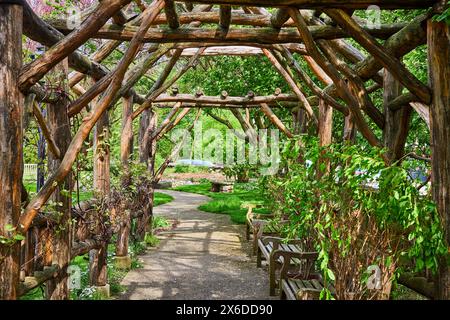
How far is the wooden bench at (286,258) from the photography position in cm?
568

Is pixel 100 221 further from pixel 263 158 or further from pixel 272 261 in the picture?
pixel 263 158

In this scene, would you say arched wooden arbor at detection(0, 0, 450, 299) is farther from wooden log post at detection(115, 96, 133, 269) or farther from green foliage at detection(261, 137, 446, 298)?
wooden log post at detection(115, 96, 133, 269)

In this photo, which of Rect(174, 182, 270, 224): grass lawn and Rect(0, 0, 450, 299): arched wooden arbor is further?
Rect(174, 182, 270, 224): grass lawn

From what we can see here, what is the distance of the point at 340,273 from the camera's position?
3.74 meters

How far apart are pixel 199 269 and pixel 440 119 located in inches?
192

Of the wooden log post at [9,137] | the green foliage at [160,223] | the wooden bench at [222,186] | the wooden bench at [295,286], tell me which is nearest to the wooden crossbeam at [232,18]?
the wooden log post at [9,137]

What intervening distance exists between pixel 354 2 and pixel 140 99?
5.89 metres

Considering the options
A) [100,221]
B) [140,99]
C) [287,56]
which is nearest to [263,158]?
[140,99]

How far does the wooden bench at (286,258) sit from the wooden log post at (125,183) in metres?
2.29

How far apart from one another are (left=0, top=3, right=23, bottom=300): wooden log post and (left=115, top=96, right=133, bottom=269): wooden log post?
3.58 metres

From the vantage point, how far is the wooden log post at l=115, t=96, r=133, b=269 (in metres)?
7.57

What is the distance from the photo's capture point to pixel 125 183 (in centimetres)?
788

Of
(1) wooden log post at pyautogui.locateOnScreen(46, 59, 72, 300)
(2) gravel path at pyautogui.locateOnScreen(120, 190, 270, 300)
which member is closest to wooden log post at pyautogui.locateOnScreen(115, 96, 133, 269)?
(2) gravel path at pyautogui.locateOnScreen(120, 190, 270, 300)
